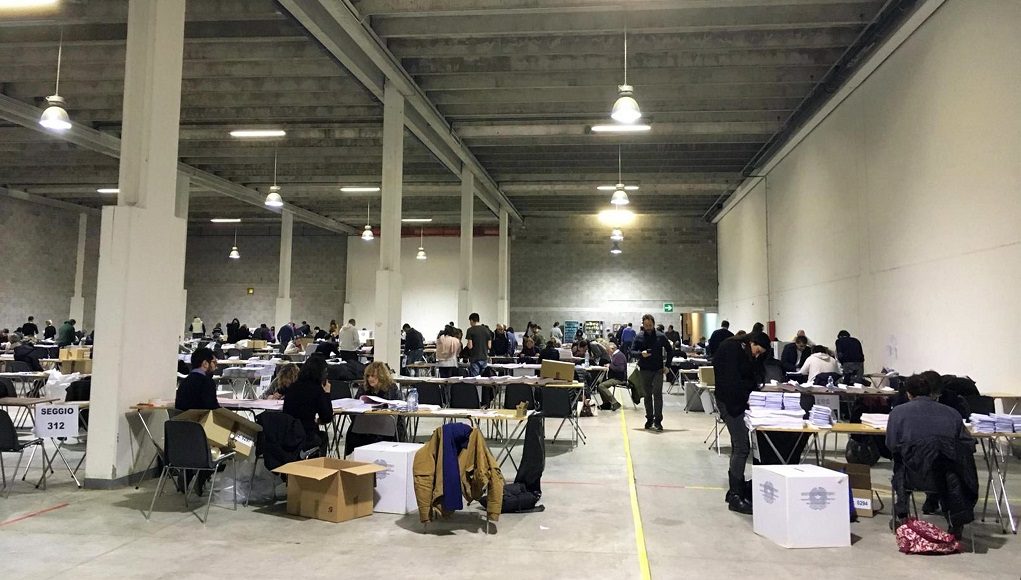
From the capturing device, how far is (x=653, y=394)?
8.56 metres

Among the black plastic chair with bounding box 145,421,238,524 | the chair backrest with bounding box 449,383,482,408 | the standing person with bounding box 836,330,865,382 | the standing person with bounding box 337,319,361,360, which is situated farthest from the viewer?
the standing person with bounding box 337,319,361,360

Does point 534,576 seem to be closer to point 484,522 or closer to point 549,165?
point 484,522

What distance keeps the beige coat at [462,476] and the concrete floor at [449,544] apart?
19 cm

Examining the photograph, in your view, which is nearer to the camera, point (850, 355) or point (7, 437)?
point (7, 437)

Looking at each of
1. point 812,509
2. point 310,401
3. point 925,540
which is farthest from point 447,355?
point 925,540

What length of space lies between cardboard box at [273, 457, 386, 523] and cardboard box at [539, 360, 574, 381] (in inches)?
164

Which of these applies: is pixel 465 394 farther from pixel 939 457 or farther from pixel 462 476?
pixel 939 457

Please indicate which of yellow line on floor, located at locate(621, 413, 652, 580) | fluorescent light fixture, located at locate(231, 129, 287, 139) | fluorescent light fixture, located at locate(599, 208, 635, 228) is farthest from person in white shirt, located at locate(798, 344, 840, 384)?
fluorescent light fixture, located at locate(599, 208, 635, 228)

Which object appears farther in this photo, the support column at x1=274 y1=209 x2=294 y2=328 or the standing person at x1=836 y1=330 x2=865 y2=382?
the support column at x1=274 y1=209 x2=294 y2=328

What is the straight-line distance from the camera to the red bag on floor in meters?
3.77

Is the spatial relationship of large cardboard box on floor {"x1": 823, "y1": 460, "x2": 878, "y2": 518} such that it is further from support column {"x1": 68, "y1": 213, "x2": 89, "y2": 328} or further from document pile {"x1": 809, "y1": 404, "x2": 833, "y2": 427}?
support column {"x1": 68, "y1": 213, "x2": 89, "y2": 328}

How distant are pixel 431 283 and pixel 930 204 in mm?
17473

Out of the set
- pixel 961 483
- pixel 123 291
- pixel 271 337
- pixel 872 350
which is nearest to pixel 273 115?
pixel 123 291

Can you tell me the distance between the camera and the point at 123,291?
17.0ft
